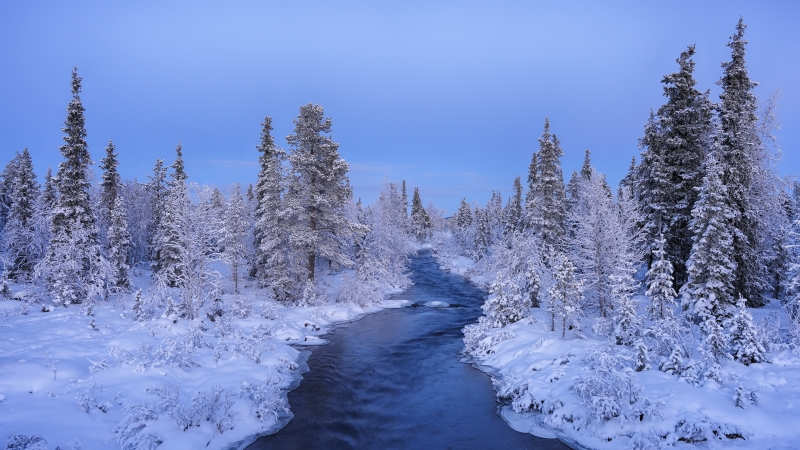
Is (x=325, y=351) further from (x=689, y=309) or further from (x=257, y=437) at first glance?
(x=689, y=309)

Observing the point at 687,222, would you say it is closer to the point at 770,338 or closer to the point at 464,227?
the point at 770,338

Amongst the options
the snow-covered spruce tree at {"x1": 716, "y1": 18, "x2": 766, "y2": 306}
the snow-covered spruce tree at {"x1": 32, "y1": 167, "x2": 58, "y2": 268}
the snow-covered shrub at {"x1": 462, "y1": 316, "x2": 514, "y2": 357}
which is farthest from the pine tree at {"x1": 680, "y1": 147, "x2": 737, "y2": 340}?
the snow-covered spruce tree at {"x1": 32, "y1": 167, "x2": 58, "y2": 268}

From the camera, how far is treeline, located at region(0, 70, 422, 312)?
22.7m

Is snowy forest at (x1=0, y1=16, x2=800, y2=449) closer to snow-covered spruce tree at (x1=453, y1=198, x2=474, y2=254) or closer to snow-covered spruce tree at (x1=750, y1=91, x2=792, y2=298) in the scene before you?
snow-covered spruce tree at (x1=750, y1=91, x2=792, y2=298)

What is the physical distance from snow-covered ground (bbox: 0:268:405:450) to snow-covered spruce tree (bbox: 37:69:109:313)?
123 inches

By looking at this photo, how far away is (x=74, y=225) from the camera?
2388 cm

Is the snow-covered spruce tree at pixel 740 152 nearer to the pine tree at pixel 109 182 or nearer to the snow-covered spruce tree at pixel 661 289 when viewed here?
the snow-covered spruce tree at pixel 661 289

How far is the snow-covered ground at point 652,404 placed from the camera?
9742mm

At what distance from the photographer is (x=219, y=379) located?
1441cm

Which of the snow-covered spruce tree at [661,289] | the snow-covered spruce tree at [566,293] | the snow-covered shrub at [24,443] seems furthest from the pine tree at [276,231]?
the snow-covered spruce tree at [661,289]

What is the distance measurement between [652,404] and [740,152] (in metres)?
17.2

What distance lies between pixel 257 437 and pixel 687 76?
2962cm

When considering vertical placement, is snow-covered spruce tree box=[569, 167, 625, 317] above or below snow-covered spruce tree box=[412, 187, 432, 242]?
below

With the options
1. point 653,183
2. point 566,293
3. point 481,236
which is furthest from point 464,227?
point 566,293
